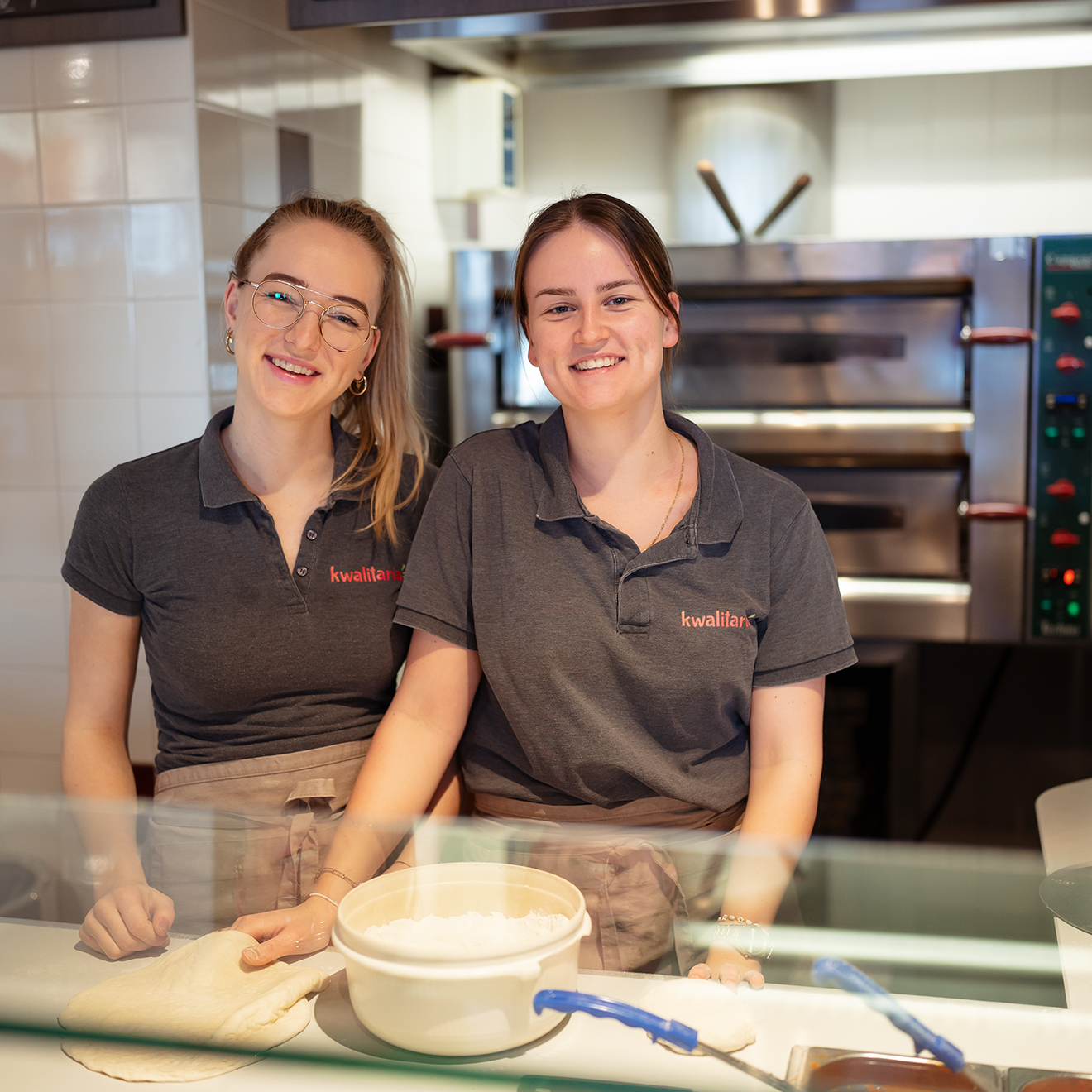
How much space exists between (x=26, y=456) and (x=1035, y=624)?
177 centimetres

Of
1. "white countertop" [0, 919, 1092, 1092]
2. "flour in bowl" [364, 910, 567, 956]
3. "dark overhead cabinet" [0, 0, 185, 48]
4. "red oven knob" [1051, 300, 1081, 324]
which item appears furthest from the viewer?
"red oven knob" [1051, 300, 1081, 324]

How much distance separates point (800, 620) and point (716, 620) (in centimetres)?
9

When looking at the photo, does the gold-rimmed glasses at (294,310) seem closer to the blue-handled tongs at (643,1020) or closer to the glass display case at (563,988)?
the glass display case at (563,988)

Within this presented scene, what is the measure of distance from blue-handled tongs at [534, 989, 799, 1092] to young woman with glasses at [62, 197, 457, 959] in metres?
0.61

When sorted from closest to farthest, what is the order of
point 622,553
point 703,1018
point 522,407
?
point 703,1018
point 622,553
point 522,407

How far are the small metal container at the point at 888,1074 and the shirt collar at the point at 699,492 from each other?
63 cm

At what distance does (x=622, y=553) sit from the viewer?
3.84ft

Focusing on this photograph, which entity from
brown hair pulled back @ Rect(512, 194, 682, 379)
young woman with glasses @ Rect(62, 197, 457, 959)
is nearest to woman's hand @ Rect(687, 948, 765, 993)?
young woman with glasses @ Rect(62, 197, 457, 959)

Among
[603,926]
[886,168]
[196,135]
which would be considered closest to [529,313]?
[603,926]

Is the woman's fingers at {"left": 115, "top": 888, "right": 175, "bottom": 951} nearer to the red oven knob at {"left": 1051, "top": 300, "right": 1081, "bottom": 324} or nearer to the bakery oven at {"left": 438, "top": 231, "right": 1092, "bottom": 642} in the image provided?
the bakery oven at {"left": 438, "top": 231, "right": 1092, "bottom": 642}

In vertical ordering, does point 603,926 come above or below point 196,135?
below

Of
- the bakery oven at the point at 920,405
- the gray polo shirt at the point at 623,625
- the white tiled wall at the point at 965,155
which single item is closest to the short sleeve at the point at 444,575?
the gray polo shirt at the point at 623,625

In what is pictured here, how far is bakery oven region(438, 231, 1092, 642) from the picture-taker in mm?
1939

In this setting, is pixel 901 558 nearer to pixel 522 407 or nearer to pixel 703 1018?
pixel 522 407
